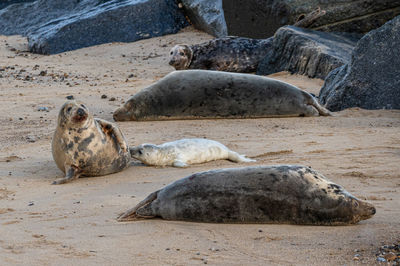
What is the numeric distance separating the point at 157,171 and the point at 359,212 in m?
2.04

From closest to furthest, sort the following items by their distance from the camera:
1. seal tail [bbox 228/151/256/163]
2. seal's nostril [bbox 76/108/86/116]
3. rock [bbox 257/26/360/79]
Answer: seal's nostril [bbox 76/108/86/116]
seal tail [bbox 228/151/256/163]
rock [bbox 257/26/360/79]

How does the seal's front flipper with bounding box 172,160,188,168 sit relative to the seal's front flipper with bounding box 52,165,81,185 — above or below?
below

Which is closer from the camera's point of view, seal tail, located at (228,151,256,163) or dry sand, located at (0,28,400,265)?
dry sand, located at (0,28,400,265)

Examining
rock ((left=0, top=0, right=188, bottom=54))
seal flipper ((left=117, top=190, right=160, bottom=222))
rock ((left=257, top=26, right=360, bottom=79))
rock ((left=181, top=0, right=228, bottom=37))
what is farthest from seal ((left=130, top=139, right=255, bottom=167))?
rock ((left=0, top=0, right=188, bottom=54))

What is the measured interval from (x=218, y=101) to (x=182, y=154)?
7.53 feet

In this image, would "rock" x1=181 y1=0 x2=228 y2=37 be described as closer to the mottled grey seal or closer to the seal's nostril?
the mottled grey seal

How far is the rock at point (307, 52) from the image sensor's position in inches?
370

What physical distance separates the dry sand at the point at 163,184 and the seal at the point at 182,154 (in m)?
0.12

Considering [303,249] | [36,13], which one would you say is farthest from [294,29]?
[36,13]

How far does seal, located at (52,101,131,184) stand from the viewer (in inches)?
185

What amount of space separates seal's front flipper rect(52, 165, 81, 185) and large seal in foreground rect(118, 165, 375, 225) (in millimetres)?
1258

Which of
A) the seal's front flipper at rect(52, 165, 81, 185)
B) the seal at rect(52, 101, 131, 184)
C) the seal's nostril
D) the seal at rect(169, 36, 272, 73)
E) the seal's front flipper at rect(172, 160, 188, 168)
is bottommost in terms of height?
the seal at rect(169, 36, 272, 73)

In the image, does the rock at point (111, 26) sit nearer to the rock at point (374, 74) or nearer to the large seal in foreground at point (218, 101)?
the large seal in foreground at point (218, 101)

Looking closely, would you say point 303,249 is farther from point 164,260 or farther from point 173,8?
point 173,8
